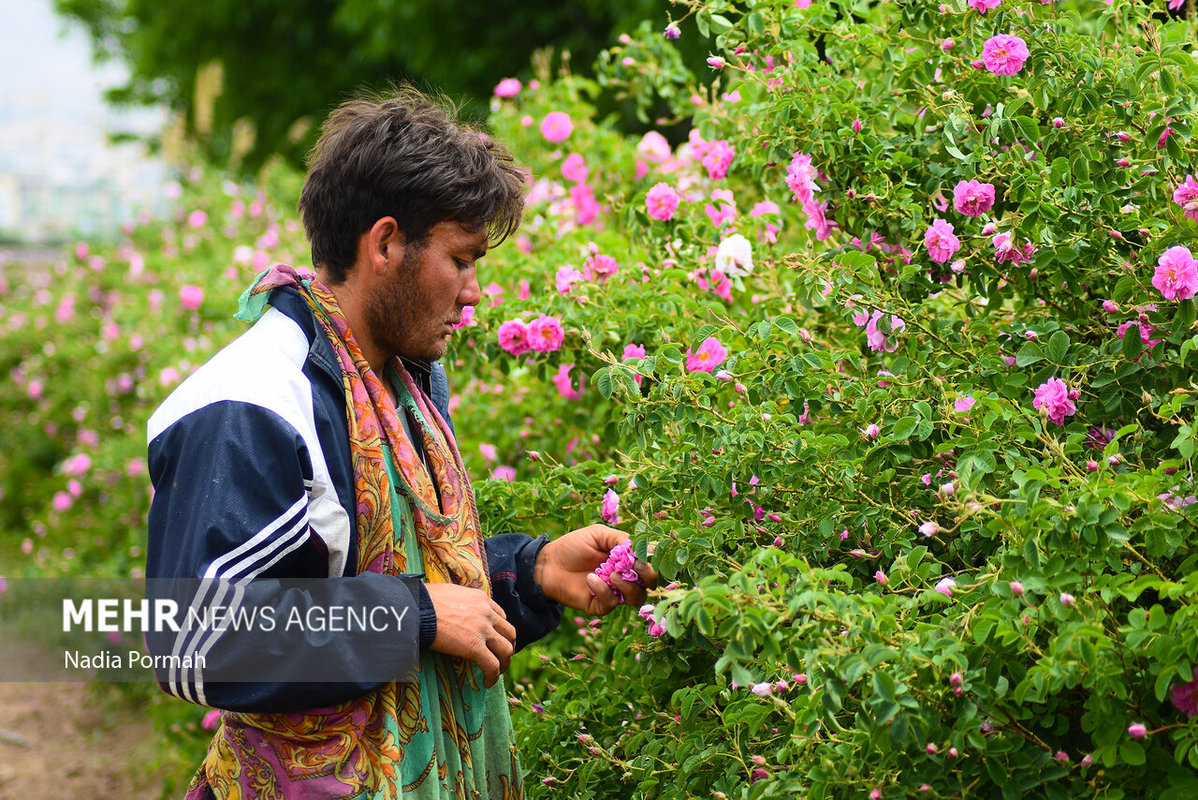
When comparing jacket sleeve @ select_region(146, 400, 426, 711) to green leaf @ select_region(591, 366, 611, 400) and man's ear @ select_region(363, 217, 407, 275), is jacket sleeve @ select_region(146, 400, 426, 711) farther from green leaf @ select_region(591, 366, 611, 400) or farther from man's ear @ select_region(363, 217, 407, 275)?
green leaf @ select_region(591, 366, 611, 400)

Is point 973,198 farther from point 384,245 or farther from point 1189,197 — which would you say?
point 384,245

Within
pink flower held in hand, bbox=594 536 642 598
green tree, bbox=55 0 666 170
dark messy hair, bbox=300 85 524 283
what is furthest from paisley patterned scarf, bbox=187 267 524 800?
green tree, bbox=55 0 666 170

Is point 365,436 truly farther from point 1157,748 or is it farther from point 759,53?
point 759,53

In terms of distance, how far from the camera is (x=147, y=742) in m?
4.57

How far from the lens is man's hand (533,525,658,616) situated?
214 centimetres

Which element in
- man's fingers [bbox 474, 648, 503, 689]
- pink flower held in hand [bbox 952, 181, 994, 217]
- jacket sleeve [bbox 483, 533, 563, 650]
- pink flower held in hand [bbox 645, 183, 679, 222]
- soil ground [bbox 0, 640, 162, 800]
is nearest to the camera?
man's fingers [bbox 474, 648, 503, 689]

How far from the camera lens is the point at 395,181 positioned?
6.12 feet

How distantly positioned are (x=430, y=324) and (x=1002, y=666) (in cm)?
102

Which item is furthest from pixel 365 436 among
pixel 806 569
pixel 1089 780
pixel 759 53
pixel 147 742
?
pixel 147 742

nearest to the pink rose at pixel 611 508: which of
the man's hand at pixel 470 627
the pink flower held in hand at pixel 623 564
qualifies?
the pink flower held in hand at pixel 623 564

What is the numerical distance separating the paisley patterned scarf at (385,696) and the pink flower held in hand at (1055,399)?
98cm

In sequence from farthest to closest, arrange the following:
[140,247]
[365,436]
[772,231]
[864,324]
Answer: [140,247] → [772,231] → [864,324] → [365,436]

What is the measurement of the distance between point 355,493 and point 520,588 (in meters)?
0.53

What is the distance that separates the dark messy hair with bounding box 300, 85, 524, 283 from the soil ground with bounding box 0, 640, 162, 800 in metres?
3.00
